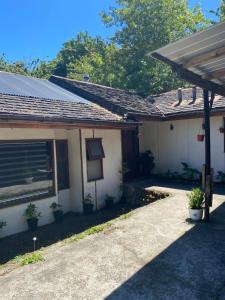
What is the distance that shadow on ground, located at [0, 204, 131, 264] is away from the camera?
24.0ft

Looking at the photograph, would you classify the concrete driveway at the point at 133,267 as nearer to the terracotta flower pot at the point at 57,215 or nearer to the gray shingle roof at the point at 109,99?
the terracotta flower pot at the point at 57,215

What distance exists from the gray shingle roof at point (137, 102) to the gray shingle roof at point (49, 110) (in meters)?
1.46

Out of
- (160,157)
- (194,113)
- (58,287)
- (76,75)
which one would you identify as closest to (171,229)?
(58,287)

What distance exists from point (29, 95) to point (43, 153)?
6.11 ft

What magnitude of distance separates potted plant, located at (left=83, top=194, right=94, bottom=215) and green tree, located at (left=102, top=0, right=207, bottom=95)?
1728cm

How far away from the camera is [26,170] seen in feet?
29.3

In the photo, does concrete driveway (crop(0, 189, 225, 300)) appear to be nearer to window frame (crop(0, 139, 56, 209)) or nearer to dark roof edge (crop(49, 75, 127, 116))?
window frame (crop(0, 139, 56, 209))

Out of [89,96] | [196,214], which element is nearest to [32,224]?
[196,214]

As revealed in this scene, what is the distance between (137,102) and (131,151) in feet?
7.96

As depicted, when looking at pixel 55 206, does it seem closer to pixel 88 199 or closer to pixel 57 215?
pixel 57 215

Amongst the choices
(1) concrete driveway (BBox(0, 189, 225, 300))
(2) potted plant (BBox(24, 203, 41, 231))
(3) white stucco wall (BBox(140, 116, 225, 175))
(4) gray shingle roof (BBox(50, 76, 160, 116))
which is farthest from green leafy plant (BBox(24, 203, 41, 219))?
(3) white stucco wall (BBox(140, 116, 225, 175))

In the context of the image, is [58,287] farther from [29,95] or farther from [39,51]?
[39,51]

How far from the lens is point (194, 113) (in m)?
13.1

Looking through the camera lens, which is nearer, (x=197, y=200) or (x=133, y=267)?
(x=133, y=267)
